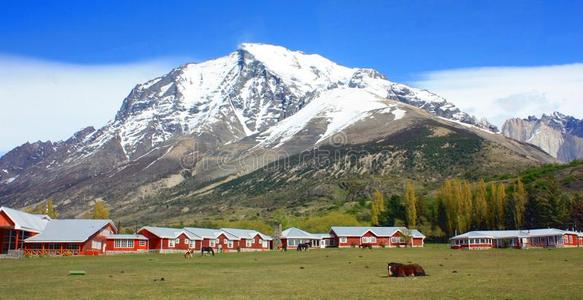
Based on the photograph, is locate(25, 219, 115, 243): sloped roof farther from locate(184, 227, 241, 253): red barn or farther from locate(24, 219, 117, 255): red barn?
locate(184, 227, 241, 253): red barn

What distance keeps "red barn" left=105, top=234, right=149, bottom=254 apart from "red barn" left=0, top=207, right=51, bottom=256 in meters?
12.2

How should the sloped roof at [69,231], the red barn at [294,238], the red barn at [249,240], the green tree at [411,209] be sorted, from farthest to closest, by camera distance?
the green tree at [411,209]
the red barn at [294,238]
the red barn at [249,240]
the sloped roof at [69,231]

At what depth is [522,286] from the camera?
102 feet

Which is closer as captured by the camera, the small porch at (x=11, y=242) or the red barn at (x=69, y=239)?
the small porch at (x=11, y=242)

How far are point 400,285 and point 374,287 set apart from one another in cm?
161

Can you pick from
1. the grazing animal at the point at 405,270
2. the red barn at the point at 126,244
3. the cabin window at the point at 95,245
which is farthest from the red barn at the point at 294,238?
the grazing animal at the point at 405,270

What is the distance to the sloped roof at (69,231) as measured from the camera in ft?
324

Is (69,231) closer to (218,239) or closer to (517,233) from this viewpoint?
(218,239)

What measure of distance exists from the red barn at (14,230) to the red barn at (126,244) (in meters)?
12.2

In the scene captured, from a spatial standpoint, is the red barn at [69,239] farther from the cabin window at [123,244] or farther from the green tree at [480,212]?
the green tree at [480,212]

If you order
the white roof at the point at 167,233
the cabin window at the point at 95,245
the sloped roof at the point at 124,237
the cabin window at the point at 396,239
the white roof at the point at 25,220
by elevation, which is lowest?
the cabin window at the point at 95,245

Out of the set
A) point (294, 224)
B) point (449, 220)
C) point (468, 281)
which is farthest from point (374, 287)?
point (294, 224)

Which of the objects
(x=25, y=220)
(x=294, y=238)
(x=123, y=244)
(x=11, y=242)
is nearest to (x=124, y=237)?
(x=123, y=244)

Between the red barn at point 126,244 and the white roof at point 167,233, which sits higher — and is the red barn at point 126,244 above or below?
below
